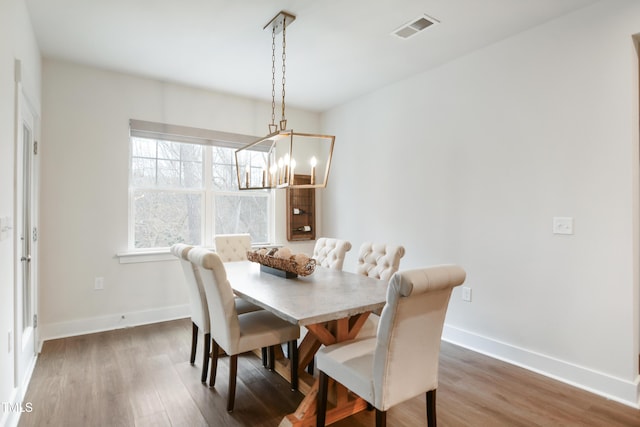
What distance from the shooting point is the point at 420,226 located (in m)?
3.71

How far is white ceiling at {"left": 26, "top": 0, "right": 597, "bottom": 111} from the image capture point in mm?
2518

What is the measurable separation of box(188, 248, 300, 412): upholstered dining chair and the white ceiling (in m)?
1.79

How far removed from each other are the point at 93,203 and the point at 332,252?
2.46 meters

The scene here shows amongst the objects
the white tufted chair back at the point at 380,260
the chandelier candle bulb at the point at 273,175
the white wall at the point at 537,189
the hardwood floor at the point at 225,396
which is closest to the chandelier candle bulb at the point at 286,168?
the chandelier candle bulb at the point at 273,175

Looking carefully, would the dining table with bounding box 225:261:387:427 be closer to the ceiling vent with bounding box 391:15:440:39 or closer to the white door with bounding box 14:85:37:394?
the white door with bounding box 14:85:37:394

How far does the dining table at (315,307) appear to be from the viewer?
70.6 inches

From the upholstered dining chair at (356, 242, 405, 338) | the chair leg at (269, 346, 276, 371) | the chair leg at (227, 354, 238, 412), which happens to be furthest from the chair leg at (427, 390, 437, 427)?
the chair leg at (269, 346, 276, 371)

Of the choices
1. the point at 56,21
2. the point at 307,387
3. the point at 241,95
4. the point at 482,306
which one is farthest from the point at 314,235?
the point at 56,21

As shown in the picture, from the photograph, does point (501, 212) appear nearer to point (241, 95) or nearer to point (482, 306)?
point (482, 306)

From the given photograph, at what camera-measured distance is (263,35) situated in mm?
2928

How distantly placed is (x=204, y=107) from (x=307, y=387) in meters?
3.31

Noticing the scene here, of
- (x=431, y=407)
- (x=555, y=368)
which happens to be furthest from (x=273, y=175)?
(x=555, y=368)

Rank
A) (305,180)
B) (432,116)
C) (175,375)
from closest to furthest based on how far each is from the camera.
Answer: (175,375)
(432,116)
(305,180)

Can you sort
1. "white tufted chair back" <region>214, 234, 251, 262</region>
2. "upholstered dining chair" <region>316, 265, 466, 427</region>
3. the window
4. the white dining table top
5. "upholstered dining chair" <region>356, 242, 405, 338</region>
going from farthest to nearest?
the window → "white tufted chair back" <region>214, 234, 251, 262</region> → "upholstered dining chair" <region>356, 242, 405, 338</region> → the white dining table top → "upholstered dining chair" <region>316, 265, 466, 427</region>
